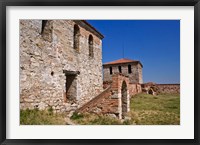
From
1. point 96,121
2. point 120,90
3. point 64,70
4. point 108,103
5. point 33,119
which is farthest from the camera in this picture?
point 120,90

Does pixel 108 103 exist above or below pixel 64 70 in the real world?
below

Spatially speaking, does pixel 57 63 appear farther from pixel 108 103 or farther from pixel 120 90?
pixel 120 90

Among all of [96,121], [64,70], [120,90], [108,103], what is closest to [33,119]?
[96,121]

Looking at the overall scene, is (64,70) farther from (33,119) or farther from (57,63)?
(33,119)

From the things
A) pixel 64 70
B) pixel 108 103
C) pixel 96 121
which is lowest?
pixel 96 121

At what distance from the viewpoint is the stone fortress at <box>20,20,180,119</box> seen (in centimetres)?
528

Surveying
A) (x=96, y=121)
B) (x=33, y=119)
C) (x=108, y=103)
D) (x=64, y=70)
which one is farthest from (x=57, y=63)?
(x=33, y=119)

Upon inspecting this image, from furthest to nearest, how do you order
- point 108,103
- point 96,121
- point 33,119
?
point 108,103 → point 96,121 → point 33,119

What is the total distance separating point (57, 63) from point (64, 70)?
1.42ft

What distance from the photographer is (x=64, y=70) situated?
687cm

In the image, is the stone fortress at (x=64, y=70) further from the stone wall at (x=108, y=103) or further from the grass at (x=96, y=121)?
the grass at (x=96, y=121)

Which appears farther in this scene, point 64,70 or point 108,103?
point 108,103

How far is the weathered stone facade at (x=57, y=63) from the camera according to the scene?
5.21m

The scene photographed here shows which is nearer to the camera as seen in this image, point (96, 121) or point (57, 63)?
point (96, 121)
